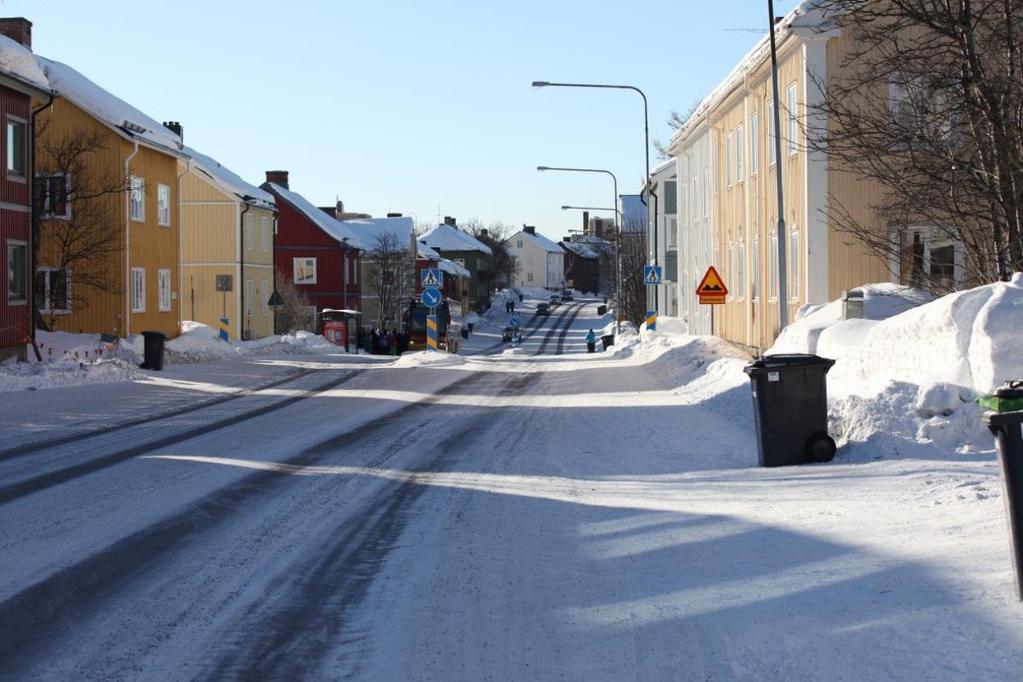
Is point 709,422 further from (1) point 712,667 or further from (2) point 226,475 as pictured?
(1) point 712,667

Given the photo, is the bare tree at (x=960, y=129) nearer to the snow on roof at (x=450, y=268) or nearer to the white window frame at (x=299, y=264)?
the white window frame at (x=299, y=264)

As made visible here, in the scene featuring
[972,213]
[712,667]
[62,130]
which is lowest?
[712,667]

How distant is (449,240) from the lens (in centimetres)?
15562

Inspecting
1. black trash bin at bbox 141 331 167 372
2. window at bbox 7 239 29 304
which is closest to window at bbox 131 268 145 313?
black trash bin at bbox 141 331 167 372

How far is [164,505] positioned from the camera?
10.8 metres

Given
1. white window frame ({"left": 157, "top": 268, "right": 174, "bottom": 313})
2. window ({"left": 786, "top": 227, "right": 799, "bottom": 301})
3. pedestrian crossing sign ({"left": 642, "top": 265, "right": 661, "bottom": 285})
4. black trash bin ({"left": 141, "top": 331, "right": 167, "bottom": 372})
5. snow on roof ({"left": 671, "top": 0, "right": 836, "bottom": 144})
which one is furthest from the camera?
pedestrian crossing sign ({"left": 642, "top": 265, "right": 661, "bottom": 285})

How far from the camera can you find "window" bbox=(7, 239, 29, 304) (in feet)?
100

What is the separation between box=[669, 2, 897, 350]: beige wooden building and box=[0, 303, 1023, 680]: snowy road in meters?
9.30

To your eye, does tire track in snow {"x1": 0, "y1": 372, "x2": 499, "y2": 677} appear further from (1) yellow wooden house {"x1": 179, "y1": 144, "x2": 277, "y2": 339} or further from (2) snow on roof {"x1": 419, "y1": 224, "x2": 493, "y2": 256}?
(2) snow on roof {"x1": 419, "y1": 224, "x2": 493, "y2": 256}

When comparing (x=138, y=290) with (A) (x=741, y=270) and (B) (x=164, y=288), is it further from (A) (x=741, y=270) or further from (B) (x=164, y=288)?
(A) (x=741, y=270)

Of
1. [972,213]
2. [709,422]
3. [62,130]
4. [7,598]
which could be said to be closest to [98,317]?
[62,130]

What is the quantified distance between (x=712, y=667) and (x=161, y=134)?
39164 millimetres

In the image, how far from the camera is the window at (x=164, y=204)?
42.8m

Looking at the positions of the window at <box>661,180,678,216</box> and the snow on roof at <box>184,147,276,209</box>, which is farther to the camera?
the window at <box>661,180,678,216</box>
